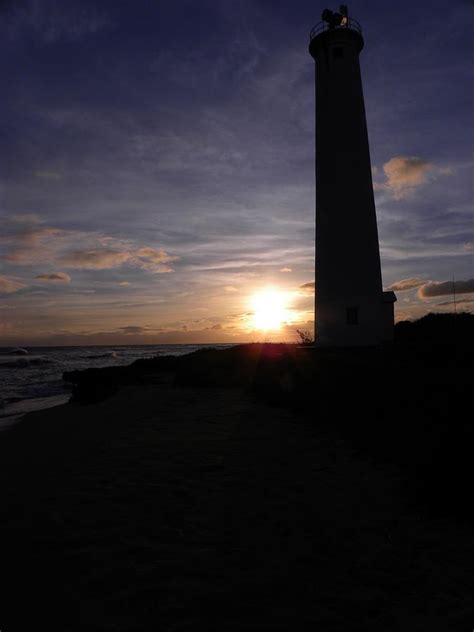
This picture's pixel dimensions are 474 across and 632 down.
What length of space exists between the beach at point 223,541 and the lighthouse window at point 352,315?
38.2ft

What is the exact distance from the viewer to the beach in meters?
2.92

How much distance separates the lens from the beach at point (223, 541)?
292 cm

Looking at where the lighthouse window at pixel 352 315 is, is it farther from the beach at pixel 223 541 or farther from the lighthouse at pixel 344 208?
the beach at pixel 223 541

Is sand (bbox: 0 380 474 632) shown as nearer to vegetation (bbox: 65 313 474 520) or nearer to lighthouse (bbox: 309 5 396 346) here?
vegetation (bbox: 65 313 474 520)

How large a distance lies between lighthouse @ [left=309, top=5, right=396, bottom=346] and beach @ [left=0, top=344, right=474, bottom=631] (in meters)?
11.8

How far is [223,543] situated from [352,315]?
1529cm

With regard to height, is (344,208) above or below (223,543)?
above

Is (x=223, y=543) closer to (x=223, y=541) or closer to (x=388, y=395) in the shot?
(x=223, y=541)

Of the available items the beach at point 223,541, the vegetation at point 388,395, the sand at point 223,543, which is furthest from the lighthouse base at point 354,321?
the sand at point 223,543

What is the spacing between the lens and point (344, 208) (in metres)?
18.0

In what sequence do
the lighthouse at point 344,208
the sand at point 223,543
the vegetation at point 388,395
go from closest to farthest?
1. the sand at point 223,543
2. the vegetation at point 388,395
3. the lighthouse at point 344,208

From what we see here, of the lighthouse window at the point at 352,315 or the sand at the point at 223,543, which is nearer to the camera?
the sand at the point at 223,543

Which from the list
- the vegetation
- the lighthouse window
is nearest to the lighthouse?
the lighthouse window

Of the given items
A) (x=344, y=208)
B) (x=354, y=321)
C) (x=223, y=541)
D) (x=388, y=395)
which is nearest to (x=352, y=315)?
(x=354, y=321)
